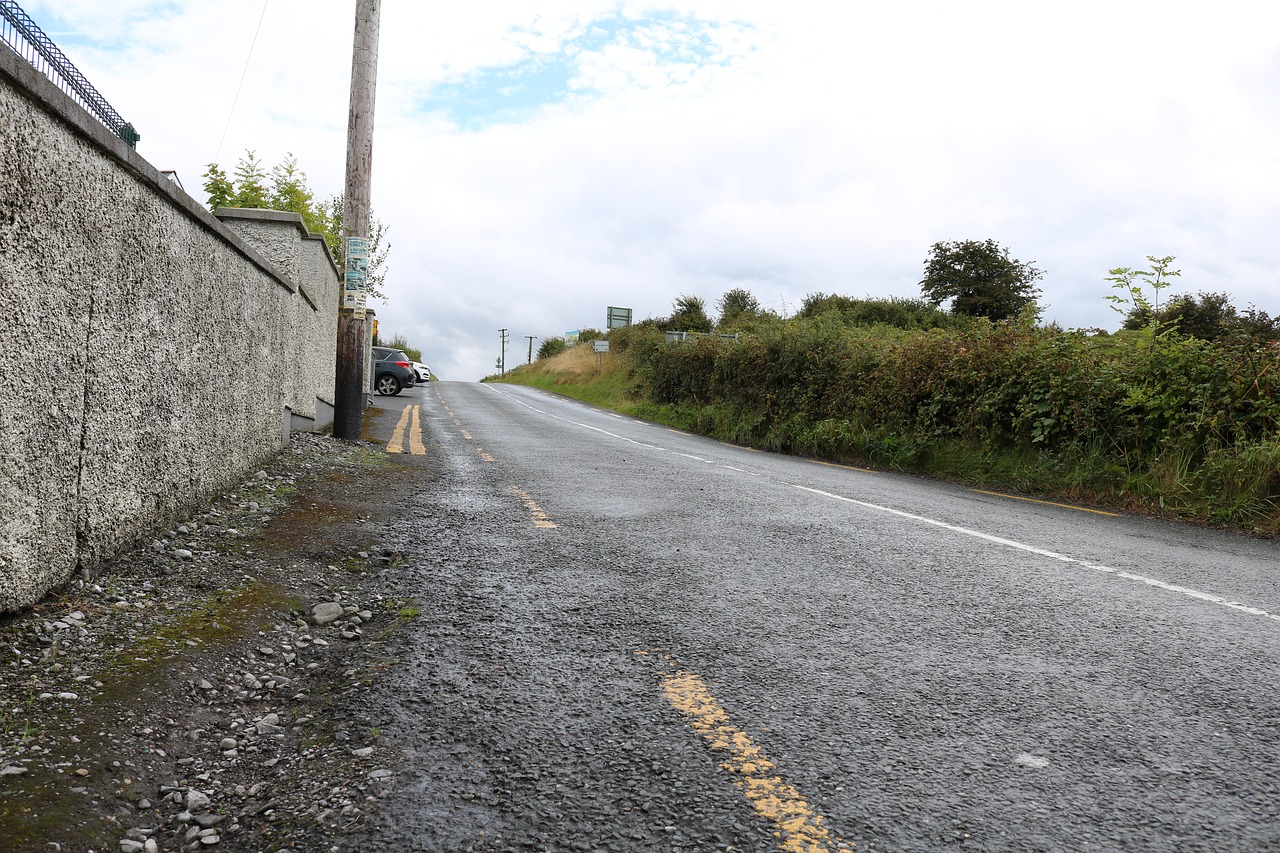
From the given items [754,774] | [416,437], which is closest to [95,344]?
[754,774]

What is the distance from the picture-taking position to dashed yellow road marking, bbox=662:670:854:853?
7.46 ft

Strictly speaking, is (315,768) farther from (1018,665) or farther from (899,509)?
(899,509)

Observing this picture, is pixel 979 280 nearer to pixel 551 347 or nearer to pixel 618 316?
pixel 618 316

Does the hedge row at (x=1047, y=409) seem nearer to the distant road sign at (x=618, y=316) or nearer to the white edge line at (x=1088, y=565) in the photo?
the white edge line at (x=1088, y=565)

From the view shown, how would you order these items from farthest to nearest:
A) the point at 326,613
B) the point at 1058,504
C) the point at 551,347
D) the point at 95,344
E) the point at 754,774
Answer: the point at 551,347
the point at 1058,504
the point at 326,613
the point at 95,344
the point at 754,774

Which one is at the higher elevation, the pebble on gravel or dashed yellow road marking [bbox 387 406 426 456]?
dashed yellow road marking [bbox 387 406 426 456]

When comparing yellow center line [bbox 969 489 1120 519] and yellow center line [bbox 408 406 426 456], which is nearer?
yellow center line [bbox 969 489 1120 519]

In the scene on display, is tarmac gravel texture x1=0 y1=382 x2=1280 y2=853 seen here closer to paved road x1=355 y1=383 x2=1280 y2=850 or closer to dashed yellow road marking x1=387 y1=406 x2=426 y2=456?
paved road x1=355 y1=383 x2=1280 y2=850

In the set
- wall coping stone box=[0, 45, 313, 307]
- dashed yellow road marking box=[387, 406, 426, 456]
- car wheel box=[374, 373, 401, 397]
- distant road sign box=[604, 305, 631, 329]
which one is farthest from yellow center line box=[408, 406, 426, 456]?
distant road sign box=[604, 305, 631, 329]

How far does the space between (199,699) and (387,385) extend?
29.1 metres

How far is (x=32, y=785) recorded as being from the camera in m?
2.39

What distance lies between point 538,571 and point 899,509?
4.45 meters

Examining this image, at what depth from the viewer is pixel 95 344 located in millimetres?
3871

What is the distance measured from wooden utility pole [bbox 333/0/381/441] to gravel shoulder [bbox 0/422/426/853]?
22.7 feet
